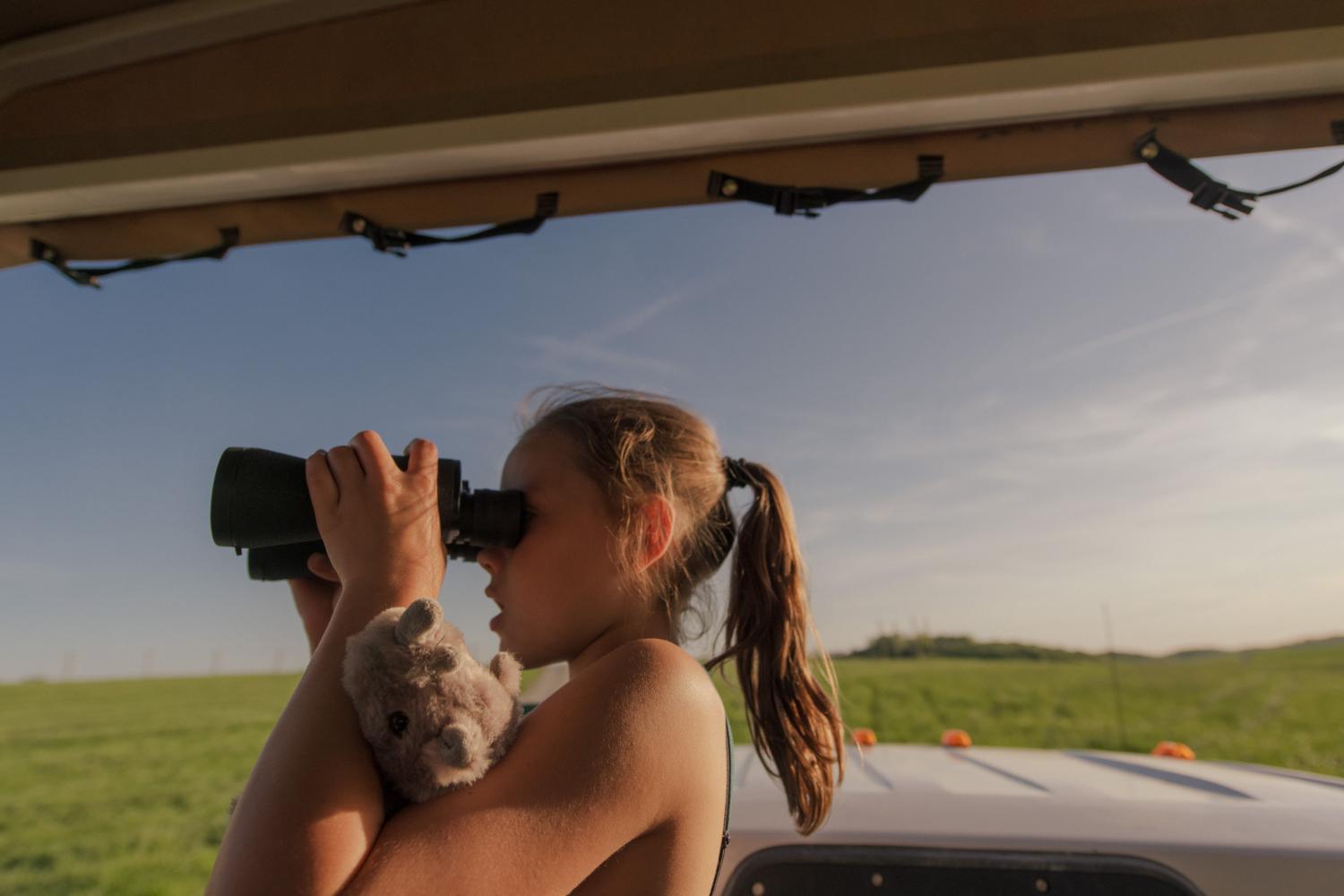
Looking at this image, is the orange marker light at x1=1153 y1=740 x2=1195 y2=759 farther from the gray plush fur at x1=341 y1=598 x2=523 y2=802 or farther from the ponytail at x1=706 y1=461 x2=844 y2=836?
the gray plush fur at x1=341 y1=598 x2=523 y2=802

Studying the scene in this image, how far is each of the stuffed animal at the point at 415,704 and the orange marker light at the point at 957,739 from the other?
1016 millimetres

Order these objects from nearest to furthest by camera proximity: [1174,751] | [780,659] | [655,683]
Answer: [655,683] < [780,659] < [1174,751]

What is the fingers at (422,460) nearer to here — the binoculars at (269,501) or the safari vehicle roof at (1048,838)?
the binoculars at (269,501)

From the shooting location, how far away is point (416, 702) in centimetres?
54

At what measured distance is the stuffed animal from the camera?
0.54 m

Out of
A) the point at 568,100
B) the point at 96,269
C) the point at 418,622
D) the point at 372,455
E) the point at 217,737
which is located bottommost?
the point at 217,737

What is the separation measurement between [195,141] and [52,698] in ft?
7.18

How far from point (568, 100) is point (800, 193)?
0.98ft

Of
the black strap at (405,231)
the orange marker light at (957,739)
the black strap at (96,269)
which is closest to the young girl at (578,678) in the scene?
the black strap at (405,231)

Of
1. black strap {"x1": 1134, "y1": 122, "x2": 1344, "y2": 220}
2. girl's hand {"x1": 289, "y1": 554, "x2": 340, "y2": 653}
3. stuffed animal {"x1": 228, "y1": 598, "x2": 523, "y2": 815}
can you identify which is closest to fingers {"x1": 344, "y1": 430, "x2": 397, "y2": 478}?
stuffed animal {"x1": 228, "y1": 598, "x2": 523, "y2": 815}

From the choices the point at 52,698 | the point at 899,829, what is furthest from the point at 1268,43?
the point at 52,698

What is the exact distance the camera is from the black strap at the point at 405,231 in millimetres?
1093

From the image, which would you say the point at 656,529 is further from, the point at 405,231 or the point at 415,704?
the point at 405,231

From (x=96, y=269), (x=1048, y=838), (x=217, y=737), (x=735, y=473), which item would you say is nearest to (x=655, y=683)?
(x=735, y=473)
